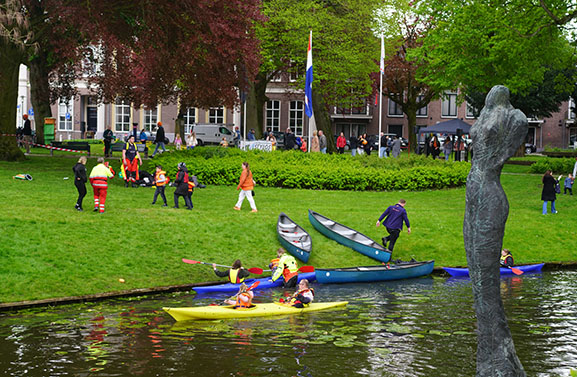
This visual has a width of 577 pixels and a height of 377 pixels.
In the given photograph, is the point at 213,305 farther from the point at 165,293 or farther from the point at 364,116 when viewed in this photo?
the point at 364,116

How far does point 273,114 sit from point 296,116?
2.54 meters

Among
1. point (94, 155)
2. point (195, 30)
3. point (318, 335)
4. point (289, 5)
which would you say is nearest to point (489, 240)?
point (318, 335)

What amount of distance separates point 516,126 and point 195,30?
88.3ft

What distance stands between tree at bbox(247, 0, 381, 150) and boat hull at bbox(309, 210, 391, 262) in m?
24.2

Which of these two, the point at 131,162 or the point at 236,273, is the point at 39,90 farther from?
the point at 236,273

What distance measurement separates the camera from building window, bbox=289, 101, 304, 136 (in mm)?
77250

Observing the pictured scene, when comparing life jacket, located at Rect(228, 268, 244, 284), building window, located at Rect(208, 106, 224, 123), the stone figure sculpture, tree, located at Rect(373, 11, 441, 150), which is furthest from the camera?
building window, located at Rect(208, 106, 224, 123)

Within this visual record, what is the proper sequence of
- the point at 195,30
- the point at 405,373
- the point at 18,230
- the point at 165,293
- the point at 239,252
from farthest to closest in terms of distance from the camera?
the point at 195,30 → the point at 239,252 → the point at 18,230 → the point at 165,293 → the point at 405,373

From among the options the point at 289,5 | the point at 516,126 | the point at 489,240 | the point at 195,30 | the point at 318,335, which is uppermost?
the point at 289,5

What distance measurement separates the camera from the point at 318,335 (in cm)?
1509

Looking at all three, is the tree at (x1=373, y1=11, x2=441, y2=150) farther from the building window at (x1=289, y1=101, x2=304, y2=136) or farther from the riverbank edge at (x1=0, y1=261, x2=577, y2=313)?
the riverbank edge at (x1=0, y1=261, x2=577, y2=313)

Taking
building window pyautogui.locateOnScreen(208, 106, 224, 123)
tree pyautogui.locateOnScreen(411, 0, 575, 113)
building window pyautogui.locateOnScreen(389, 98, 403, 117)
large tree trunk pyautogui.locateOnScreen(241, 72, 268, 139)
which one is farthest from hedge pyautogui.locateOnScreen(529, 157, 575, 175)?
building window pyautogui.locateOnScreen(389, 98, 403, 117)

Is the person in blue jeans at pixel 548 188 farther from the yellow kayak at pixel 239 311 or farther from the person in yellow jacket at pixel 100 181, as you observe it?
the person in yellow jacket at pixel 100 181

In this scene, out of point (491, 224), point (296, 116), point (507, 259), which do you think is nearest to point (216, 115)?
point (296, 116)
